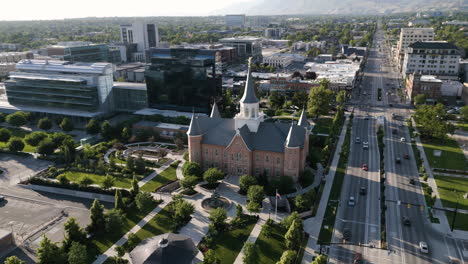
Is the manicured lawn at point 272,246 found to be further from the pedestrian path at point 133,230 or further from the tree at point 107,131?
the tree at point 107,131

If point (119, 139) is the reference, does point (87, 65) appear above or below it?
above

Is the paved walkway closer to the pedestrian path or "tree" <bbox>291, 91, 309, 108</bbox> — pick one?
the pedestrian path

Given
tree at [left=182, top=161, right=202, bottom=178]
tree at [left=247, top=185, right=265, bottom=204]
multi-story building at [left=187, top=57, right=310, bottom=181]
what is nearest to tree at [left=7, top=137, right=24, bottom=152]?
multi-story building at [left=187, top=57, right=310, bottom=181]

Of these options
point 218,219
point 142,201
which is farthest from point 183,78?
point 218,219

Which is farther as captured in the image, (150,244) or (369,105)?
(369,105)

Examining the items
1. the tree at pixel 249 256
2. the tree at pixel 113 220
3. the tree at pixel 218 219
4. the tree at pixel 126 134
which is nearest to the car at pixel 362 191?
the tree at pixel 218 219

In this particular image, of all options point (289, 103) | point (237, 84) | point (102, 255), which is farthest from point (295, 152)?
point (237, 84)

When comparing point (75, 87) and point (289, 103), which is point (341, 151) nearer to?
point (289, 103)
